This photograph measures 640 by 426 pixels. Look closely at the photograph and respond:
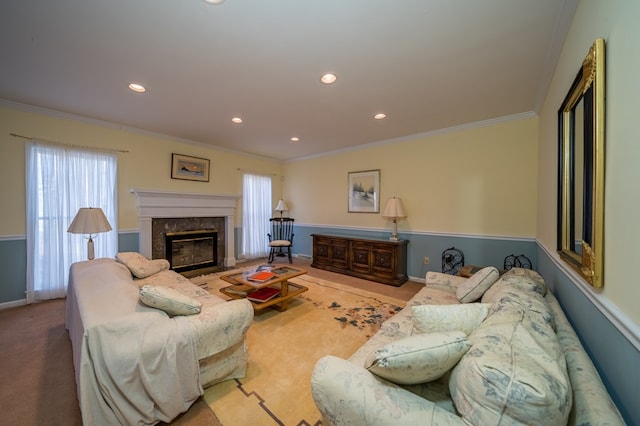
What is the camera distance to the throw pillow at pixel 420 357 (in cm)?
96

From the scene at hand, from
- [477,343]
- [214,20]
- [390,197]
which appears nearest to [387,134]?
[390,197]

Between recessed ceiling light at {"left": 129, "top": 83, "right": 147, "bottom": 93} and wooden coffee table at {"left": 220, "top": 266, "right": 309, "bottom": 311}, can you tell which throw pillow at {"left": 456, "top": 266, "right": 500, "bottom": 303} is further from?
recessed ceiling light at {"left": 129, "top": 83, "right": 147, "bottom": 93}

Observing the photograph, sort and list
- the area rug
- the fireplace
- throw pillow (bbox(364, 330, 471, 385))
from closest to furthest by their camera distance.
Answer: throw pillow (bbox(364, 330, 471, 385)) < the area rug < the fireplace

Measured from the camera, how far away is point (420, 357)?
96 centimetres

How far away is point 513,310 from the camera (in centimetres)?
121

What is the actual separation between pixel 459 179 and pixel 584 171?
2613 mm

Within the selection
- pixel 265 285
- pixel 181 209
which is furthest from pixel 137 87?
pixel 265 285

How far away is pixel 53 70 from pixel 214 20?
1.89m

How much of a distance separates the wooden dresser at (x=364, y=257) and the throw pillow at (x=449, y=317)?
8.24 feet

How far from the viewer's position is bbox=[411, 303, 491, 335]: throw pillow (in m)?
1.34

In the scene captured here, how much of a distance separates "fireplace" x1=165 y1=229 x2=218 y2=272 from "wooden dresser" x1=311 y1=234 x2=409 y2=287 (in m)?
2.12

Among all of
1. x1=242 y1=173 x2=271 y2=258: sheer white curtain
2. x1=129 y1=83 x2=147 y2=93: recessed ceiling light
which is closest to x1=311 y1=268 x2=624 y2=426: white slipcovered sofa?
x1=129 y1=83 x2=147 y2=93: recessed ceiling light

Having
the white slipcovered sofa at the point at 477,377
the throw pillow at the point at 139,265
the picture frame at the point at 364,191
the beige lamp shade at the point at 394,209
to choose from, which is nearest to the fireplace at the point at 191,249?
the throw pillow at the point at 139,265

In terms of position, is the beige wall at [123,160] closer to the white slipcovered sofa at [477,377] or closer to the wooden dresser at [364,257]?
the wooden dresser at [364,257]
